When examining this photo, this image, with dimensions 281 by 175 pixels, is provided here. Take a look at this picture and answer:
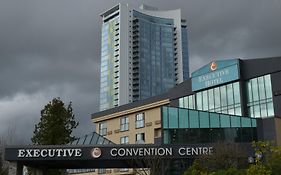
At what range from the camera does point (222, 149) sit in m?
38.9

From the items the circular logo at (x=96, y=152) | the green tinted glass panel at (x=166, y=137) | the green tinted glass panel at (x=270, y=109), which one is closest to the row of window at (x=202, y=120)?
the green tinted glass panel at (x=166, y=137)

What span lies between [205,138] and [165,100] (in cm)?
1654

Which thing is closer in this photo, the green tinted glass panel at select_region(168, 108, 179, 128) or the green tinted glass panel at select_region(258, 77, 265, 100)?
the green tinted glass panel at select_region(168, 108, 179, 128)

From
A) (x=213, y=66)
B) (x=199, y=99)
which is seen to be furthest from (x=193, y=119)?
(x=199, y=99)

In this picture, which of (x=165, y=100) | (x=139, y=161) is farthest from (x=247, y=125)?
(x=165, y=100)

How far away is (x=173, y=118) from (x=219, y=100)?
9.68m

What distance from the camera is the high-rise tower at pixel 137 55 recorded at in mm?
176875

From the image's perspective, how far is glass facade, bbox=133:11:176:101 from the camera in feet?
596

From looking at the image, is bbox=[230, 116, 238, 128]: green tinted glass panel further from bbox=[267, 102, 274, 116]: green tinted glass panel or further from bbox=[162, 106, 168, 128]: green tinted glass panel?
bbox=[162, 106, 168, 128]: green tinted glass panel

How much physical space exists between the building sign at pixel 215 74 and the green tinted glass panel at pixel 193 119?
27.3ft

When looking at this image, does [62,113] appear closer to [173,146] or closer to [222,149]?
[173,146]

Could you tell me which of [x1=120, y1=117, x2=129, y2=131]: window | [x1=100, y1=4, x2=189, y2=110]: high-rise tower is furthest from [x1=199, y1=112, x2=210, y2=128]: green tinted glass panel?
[x1=100, y1=4, x2=189, y2=110]: high-rise tower

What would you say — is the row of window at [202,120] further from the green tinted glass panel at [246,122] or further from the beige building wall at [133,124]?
the beige building wall at [133,124]

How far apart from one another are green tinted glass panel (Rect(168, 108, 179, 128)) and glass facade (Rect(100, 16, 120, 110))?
12249 centimetres
